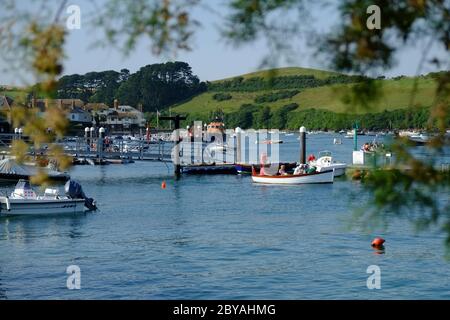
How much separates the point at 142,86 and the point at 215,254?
13294 cm

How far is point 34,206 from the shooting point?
3719 centimetres

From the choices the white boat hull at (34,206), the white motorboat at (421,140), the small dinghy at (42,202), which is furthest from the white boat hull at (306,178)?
the white motorboat at (421,140)

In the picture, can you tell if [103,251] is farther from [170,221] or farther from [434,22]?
[434,22]

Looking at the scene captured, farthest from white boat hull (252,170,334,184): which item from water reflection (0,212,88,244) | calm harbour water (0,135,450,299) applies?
water reflection (0,212,88,244)

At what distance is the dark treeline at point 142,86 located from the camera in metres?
156

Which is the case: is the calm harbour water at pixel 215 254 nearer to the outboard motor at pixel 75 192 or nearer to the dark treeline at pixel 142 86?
the outboard motor at pixel 75 192

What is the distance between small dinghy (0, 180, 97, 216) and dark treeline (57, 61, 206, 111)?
103 metres

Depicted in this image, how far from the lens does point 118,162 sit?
85.8m

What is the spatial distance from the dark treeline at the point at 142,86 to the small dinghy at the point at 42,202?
10348 centimetres

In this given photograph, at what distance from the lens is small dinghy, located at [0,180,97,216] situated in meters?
36.9

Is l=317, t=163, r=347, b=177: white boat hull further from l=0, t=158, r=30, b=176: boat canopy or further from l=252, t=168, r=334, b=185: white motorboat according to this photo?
l=0, t=158, r=30, b=176: boat canopy

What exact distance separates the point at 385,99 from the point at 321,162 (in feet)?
191
